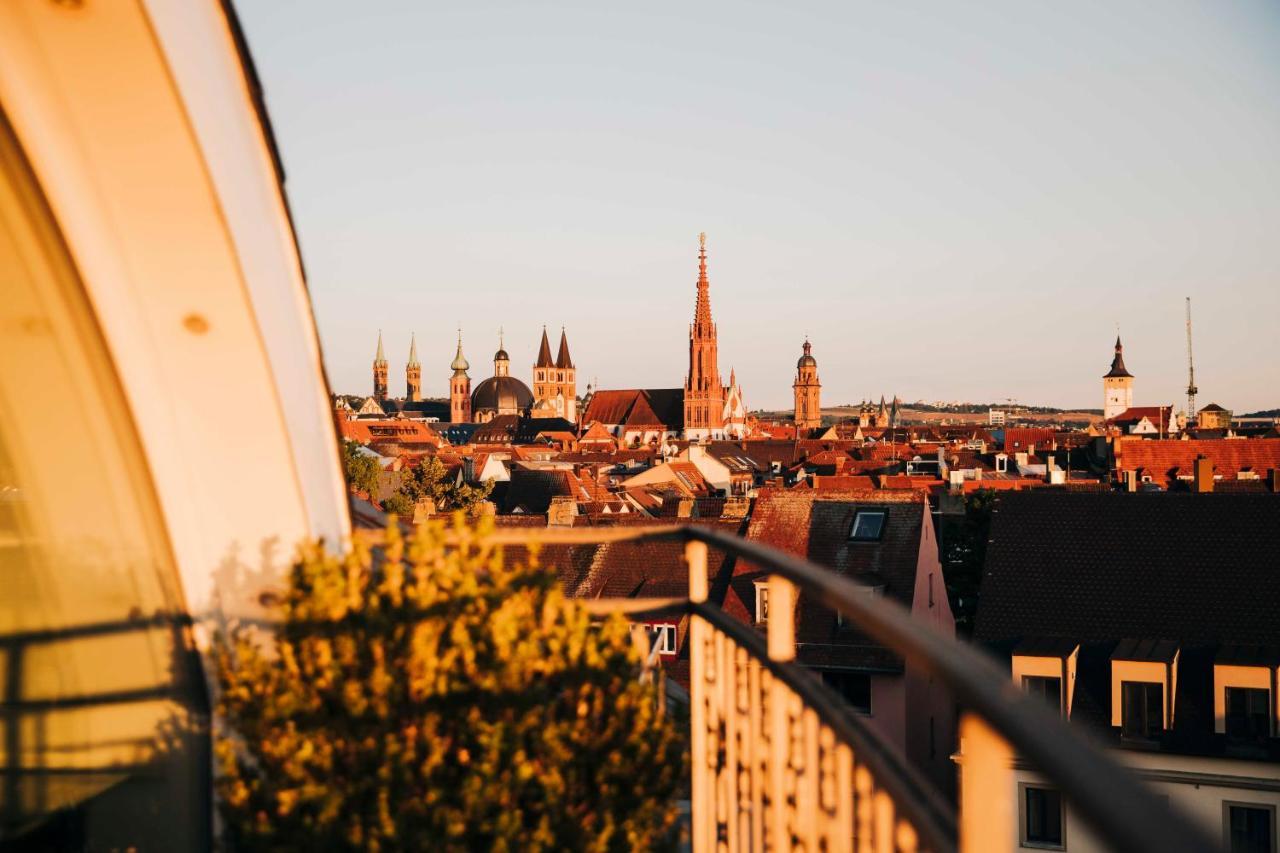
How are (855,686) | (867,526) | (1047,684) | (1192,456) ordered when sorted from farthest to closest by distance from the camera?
(1192,456) < (867,526) < (855,686) < (1047,684)

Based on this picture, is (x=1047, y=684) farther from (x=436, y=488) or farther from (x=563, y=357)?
(x=563, y=357)

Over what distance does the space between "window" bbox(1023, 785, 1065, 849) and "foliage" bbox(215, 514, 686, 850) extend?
1355 cm

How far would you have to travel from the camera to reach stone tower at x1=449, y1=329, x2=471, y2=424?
193 metres

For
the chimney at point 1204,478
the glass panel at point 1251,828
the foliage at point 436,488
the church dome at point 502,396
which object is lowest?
the glass panel at point 1251,828

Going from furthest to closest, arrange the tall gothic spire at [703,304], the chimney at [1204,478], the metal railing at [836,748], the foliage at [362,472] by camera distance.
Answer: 1. the tall gothic spire at [703,304]
2. the foliage at [362,472]
3. the chimney at [1204,478]
4. the metal railing at [836,748]

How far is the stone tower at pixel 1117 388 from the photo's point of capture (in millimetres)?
173125

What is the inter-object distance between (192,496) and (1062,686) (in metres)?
16.4

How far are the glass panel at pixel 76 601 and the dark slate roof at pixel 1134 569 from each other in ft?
56.2

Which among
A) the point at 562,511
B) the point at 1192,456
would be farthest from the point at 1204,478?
the point at 1192,456

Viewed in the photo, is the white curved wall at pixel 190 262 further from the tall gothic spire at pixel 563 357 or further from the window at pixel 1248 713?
the tall gothic spire at pixel 563 357

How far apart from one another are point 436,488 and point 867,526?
120 ft

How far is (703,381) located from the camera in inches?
5945

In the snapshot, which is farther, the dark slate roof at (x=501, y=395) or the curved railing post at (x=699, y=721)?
the dark slate roof at (x=501, y=395)

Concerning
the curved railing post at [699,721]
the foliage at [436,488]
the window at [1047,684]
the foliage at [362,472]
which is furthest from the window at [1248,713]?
the foliage at [436,488]
